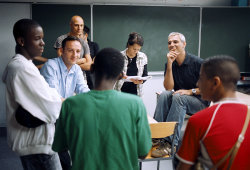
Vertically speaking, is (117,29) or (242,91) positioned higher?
(117,29)

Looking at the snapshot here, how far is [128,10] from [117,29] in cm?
38

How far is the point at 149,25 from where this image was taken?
16.4 ft

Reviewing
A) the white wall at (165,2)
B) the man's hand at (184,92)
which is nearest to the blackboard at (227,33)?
the white wall at (165,2)

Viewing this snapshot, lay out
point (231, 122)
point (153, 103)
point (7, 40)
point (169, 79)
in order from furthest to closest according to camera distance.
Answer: point (153, 103) → point (7, 40) → point (169, 79) → point (231, 122)

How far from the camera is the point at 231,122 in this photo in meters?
1.15

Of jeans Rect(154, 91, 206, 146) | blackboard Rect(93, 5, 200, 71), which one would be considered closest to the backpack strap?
jeans Rect(154, 91, 206, 146)

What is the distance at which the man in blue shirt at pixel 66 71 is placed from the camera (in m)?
2.42

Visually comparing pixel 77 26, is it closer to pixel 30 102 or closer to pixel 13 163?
pixel 13 163

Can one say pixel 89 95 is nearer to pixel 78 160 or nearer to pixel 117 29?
pixel 78 160

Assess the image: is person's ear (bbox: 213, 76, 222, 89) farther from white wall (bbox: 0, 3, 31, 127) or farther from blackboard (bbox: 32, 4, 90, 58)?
white wall (bbox: 0, 3, 31, 127)

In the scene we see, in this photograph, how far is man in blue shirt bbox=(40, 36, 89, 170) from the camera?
243 cm

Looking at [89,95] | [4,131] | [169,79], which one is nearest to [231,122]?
[89,95]

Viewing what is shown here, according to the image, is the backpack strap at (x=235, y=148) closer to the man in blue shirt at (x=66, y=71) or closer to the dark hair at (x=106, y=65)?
the dark hair at (x=106, y=65)

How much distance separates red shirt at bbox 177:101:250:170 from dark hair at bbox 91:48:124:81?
44 cm
